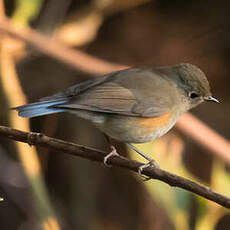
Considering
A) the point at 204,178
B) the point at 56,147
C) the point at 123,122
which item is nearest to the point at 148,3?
the point at 204,178

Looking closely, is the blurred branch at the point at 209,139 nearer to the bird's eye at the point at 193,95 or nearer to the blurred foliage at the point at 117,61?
the blurred foliage at the point at 117,61

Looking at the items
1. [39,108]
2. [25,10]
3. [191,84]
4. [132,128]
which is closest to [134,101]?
[132,128]

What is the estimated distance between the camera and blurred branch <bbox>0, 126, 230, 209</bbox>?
6.90 ft

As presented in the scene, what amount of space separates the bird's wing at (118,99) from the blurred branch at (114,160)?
479mm

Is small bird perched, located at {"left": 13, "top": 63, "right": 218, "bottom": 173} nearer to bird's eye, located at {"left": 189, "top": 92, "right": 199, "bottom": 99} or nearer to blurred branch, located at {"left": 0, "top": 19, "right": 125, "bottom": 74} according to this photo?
bird's eye, located at {"left": 189, "top": 92, "right": 199, "bottom": 99}

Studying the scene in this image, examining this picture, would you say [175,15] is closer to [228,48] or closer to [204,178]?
[228,48]

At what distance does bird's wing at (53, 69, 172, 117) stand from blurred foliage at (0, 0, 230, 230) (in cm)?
66

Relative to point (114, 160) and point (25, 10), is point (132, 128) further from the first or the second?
point (25, 10)

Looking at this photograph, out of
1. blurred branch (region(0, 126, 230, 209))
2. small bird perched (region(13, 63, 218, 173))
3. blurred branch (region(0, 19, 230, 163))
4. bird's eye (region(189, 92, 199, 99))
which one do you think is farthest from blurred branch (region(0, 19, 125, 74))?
blurred branch (region(0, 126, 230, 209))

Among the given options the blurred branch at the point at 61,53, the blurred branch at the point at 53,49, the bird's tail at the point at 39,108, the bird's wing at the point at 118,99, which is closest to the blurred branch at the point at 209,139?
the blurred branch at the point at 61,53

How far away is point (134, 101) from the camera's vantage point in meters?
3.09

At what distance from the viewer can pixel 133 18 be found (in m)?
5.14

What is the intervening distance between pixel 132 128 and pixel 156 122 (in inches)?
6.6

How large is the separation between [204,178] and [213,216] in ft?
6.67
